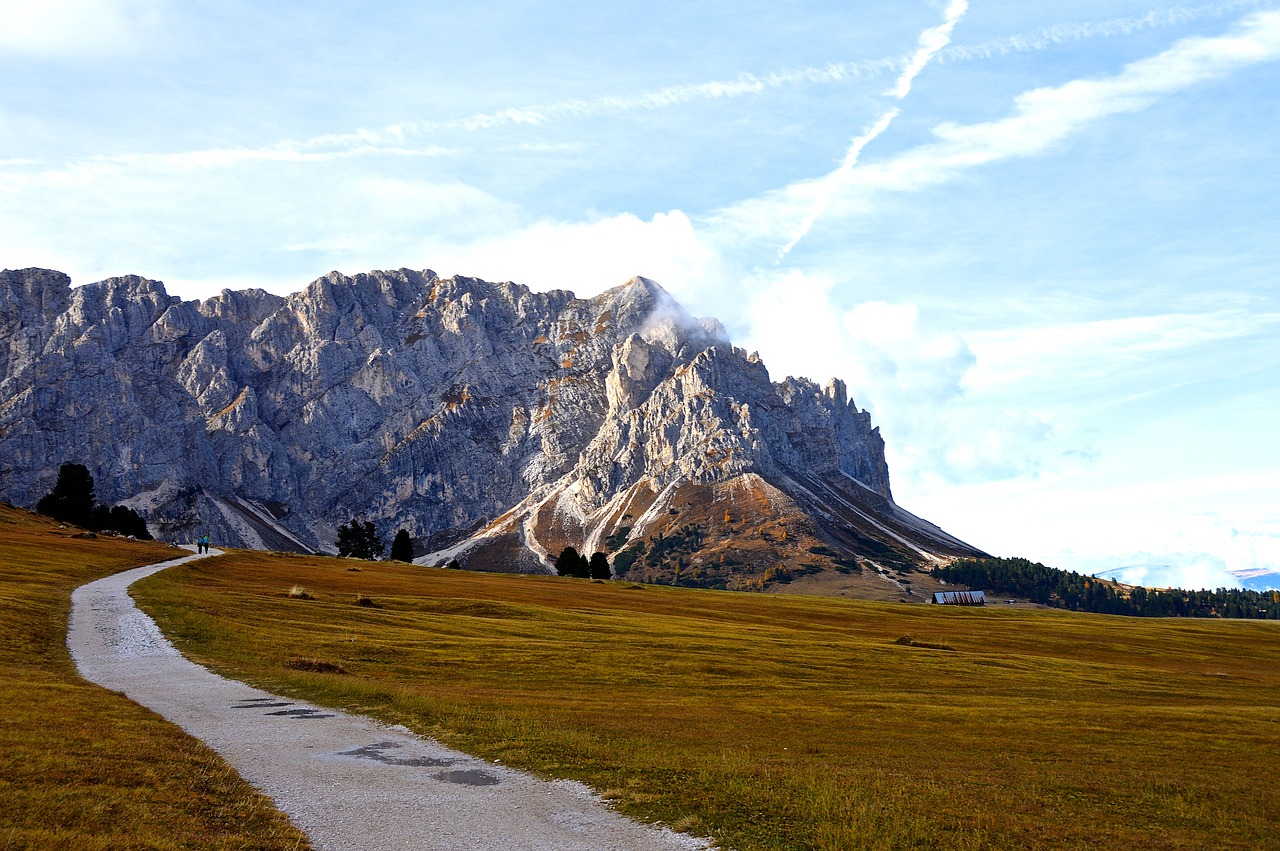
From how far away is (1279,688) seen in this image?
8125 centimetres

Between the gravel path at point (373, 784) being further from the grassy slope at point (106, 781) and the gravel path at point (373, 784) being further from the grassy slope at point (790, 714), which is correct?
the grassy slope at point (790, 714)

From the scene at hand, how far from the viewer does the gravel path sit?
20.0 m

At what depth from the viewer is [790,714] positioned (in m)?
46.7

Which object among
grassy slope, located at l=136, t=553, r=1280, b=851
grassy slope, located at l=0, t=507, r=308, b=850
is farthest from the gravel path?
grassy slope, located at l=136, t=553, r=1280, b=851

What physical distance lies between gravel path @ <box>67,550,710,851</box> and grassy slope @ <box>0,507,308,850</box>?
1039 mm

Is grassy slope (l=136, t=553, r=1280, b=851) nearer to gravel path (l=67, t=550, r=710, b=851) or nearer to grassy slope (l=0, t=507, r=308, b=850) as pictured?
gravel path (l=67, t=550, r=710, b=851)

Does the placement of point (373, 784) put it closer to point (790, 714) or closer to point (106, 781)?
point (106, 781)

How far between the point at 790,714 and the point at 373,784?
28005 millimetres

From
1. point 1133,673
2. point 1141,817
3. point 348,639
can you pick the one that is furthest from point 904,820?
point 1133,673

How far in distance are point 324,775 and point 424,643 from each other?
3979 cm

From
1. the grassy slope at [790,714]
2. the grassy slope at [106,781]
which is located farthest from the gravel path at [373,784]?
the grassy slope at [790,714]

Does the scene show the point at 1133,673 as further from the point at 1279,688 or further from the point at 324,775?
the point at 324,775

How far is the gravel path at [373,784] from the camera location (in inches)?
786

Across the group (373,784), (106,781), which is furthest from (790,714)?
(106,781)
